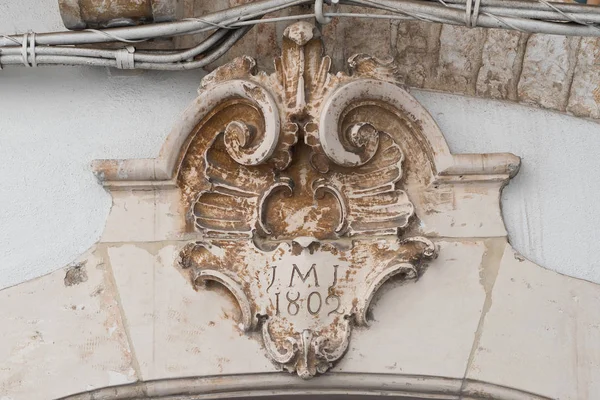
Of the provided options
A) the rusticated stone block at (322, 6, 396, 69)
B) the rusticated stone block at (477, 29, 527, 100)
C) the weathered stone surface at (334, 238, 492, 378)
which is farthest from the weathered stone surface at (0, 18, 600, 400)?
the rusticated stone block at (477, 29, 527, 100)

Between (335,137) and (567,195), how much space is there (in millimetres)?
722

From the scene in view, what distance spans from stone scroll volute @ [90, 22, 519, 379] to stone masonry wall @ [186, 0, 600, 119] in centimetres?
15

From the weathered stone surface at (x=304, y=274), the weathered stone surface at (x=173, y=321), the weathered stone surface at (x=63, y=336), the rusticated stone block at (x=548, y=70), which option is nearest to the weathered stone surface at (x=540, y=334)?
the weathered stone surface at (x=304, y=274)

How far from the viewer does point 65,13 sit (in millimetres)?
3305

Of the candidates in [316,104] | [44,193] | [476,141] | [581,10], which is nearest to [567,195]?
[476,141]

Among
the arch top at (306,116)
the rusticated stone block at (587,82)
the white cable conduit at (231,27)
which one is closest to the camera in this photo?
the white cable conduit at (231,27)

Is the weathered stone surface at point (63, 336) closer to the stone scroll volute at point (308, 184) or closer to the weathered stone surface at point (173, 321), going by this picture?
the weathered stone surface at point (173, 321)

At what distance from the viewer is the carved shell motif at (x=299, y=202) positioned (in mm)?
3129

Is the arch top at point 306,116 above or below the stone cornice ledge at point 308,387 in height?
above

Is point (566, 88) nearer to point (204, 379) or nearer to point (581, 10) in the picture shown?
point (581, 10)

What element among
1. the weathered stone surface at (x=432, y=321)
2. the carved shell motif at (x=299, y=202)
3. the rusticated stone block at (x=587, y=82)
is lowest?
the weathered stone surface at (x=432, y=321)

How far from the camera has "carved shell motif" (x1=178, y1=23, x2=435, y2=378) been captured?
3129 mm

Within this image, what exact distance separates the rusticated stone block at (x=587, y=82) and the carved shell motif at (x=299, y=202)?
577mm

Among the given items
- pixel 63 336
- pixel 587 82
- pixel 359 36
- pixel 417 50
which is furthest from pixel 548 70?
pixel 63 336
